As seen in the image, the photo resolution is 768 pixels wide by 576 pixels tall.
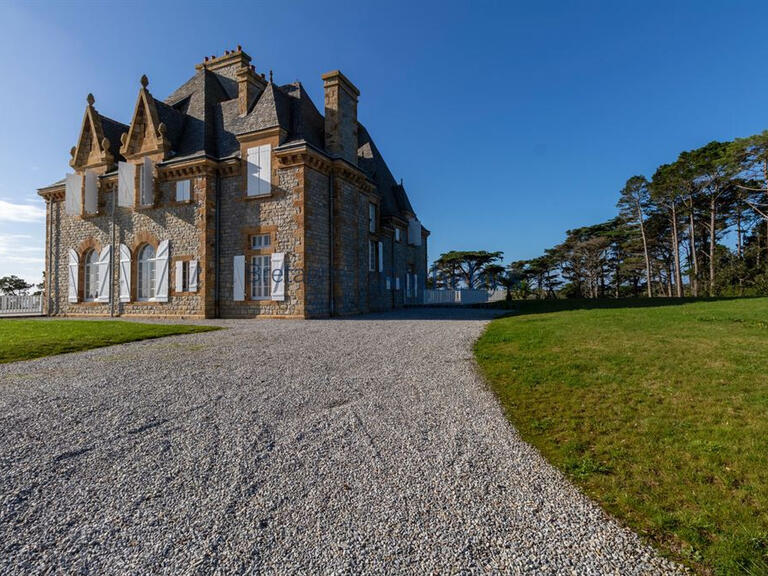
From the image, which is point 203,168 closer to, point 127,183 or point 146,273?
point 127,183

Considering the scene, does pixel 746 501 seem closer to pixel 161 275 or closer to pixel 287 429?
pixel 287 429

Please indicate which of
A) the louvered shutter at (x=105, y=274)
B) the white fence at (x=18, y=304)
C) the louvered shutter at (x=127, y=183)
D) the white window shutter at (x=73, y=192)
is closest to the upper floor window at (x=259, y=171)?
the louvered shutter at (x=127, y=183)

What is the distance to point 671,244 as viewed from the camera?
3941 centimetres

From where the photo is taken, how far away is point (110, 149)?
20.8 m

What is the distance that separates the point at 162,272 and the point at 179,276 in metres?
1.17

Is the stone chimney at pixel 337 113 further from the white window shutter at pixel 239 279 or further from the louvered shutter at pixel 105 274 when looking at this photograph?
the louvered shutter at pixel 105 274

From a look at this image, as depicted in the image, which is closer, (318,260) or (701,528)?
(701,528)

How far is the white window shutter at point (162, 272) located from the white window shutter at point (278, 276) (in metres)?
5.52

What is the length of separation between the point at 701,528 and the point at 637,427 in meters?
1.73

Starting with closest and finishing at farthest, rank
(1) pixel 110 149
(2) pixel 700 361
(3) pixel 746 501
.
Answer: (3) pixel 746 501
(2) pixel 700 361
(1) pixel 110 149

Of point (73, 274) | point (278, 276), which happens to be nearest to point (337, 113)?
point (278, 276)

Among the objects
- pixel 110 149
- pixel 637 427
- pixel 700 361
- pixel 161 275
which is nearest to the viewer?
pixel 637 427

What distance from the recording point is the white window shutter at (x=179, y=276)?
17469mm

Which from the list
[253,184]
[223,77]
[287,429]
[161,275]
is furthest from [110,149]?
[287,429]
